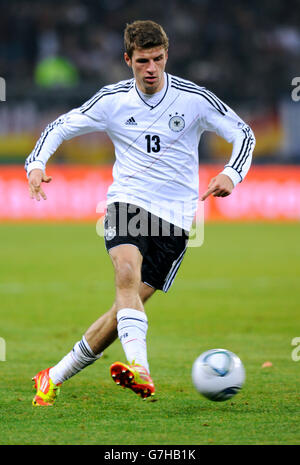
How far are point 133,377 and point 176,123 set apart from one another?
1677 mm

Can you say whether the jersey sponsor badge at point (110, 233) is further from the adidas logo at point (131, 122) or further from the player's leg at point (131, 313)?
the adidas logo at point (131, 122)

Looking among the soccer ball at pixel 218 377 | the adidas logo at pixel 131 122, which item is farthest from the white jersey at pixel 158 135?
the soccer ball at pixel 218 377

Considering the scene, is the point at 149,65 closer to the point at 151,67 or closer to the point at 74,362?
the point at 151,67

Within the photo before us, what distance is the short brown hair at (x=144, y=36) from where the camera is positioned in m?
5.24

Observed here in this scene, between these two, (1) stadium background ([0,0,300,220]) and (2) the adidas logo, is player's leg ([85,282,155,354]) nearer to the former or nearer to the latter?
(2) the adidas logo

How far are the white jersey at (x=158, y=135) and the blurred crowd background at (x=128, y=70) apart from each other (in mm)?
18031

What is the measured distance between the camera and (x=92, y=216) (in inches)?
867

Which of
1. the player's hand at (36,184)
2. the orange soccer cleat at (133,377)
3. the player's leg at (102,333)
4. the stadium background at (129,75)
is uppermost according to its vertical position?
the stadium background at (129,75)

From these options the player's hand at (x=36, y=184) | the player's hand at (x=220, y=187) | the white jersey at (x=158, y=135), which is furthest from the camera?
the white jersey at (x=158, y=135)

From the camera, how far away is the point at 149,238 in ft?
17.8

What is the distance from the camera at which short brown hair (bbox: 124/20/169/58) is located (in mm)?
5238
